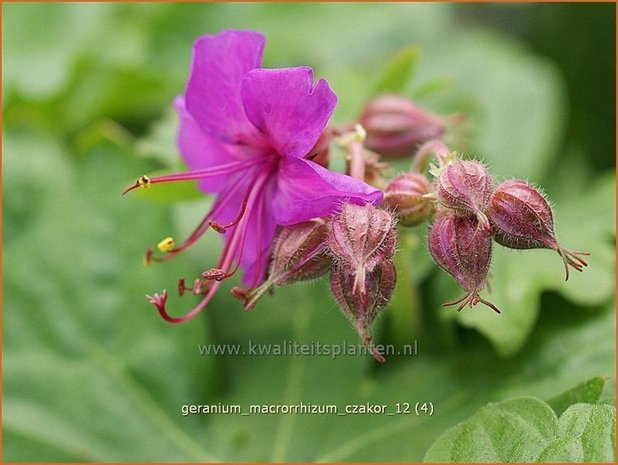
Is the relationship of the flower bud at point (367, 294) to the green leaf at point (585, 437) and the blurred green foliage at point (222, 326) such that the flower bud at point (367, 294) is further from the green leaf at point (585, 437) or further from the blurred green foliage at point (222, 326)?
the blurred green foliage at point (222, 326)

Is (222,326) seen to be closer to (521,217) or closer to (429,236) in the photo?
(429,236)

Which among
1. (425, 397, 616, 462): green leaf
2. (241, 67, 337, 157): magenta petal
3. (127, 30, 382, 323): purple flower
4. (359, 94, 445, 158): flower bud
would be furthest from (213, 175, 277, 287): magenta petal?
(425, 397, 616, 462): green leaf

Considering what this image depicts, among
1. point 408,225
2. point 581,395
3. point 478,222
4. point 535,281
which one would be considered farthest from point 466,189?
point 535,281

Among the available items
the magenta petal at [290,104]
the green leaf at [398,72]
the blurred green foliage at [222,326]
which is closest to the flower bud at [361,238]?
the magenta petal at [290,104]

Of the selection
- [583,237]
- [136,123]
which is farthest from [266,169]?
[136,123]

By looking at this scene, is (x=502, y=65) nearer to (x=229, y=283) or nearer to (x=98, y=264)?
(x=229, y=283)

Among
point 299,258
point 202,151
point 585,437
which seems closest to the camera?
point 585,437
